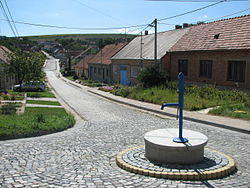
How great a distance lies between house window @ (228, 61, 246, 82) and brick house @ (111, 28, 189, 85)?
7223 mm

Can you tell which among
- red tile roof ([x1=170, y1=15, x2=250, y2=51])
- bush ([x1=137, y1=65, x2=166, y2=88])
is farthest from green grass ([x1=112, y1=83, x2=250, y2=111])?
red tile roof ([x1=170, y1=15, x2=250, y2=51])

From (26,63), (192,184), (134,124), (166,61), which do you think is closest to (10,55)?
(26,63)

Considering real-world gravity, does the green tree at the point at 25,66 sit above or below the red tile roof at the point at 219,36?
below

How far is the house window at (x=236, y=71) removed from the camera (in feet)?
66.2

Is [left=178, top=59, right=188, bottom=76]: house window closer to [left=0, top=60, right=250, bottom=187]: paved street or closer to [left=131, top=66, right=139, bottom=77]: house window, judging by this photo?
[left=131, top=66, right=139, bottom=77]: house window

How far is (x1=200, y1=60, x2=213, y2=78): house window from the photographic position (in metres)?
23.3

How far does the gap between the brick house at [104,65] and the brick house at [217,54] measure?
1901 centimetres

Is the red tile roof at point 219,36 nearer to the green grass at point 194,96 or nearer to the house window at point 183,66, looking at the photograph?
the house window at point 183,66

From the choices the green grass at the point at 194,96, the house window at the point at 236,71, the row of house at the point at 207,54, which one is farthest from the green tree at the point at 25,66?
the house window at the point at 236,71

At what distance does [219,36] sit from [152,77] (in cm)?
651

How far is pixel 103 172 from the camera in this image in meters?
6.50

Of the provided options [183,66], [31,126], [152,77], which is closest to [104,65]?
[152,77]

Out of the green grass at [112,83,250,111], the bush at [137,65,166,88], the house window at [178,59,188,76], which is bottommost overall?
the green grass at [112,83,250,111]

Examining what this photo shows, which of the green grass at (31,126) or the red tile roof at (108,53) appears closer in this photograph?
the green grass at (31,126)
